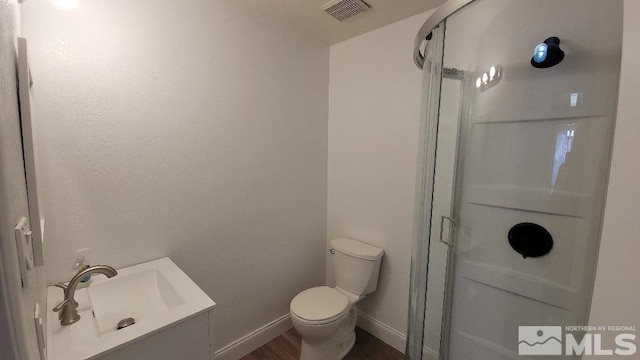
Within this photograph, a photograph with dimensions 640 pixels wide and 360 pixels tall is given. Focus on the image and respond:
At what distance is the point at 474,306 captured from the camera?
1.39 metres

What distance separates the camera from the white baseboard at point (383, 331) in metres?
1.92

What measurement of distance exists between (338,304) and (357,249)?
16.1 inches

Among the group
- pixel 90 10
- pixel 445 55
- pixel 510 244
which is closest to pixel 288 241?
pixel 510 244

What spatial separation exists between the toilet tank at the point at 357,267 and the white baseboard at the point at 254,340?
1.78ft

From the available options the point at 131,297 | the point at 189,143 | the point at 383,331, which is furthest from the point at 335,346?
the point at 189,143

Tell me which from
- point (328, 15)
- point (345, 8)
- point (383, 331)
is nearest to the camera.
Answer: point (345, 8)

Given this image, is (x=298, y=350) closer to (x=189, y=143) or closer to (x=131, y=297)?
(x=131, y=297)

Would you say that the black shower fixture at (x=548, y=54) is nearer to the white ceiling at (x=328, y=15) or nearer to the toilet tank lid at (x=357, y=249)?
the white ceiling at (x=328, y=15)

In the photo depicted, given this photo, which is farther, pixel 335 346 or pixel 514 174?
pixel 335 346

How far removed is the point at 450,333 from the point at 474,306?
0.21 meters

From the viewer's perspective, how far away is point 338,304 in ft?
5.63

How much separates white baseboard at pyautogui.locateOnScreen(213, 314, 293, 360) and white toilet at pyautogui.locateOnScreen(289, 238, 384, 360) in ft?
1.13

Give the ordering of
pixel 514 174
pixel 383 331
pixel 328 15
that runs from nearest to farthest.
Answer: pixel 514 174 < pixel 328 15 < pixel 383 331

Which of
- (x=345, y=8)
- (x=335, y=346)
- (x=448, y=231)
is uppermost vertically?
(x=345, y=8)
